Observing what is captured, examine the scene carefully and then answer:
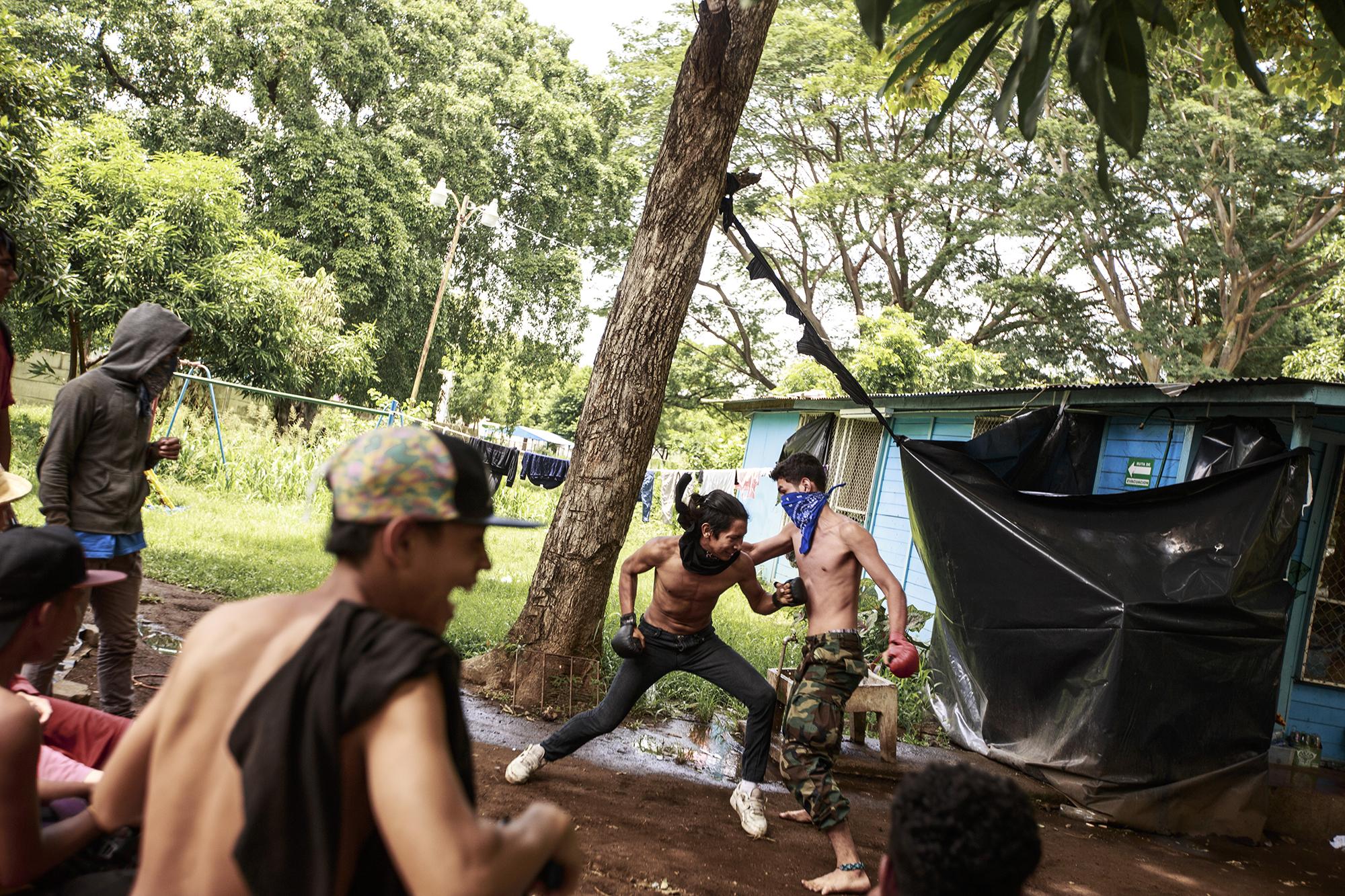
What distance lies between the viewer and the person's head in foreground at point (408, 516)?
1586mm

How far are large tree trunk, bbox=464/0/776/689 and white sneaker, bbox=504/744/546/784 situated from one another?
1.70m

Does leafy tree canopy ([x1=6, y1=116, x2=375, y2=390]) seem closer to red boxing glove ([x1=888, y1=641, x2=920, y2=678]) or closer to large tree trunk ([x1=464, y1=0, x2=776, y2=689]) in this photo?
large tree trunk ([x1=464, y1=0, x2=776, y2=689])

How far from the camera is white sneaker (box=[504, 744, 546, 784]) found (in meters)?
5.23

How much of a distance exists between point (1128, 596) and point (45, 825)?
5.91 m

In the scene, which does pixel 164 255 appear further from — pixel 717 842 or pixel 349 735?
pixel 349 735

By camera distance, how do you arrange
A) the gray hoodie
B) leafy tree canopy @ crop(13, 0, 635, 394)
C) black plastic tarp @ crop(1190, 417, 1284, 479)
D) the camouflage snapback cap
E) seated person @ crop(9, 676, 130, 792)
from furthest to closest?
leafy tree canopy @ crop(13, 0, 635, 394) < black plastic tarp @ crop(1190, 417, 1284, 479) < the gray hoodie < seated person @ crop(9, 676, 130, 792) < the camouflage snapback cap

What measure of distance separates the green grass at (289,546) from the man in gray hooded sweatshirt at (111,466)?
2480 millimetres

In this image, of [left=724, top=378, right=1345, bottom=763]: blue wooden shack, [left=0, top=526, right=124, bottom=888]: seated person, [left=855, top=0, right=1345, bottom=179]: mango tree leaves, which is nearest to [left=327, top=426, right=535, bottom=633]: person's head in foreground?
[left=0, top=526, right=124, bottom=888]: seated person

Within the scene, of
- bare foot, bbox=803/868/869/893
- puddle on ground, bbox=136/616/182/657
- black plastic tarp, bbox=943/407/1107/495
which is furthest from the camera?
black plastic tarp, bbox=943/407/1107/495

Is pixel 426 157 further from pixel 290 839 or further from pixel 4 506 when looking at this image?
pixel 290 839

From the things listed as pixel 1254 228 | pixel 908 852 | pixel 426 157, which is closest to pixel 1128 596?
pixel 908 852

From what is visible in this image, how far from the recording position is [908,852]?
1.70 m

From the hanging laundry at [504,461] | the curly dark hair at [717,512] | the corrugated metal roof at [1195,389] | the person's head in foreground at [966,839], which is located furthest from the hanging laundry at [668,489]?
the person's head in foreground at [966,839]

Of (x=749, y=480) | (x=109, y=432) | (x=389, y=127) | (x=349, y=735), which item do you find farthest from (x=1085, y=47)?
(x=389, y=127)
